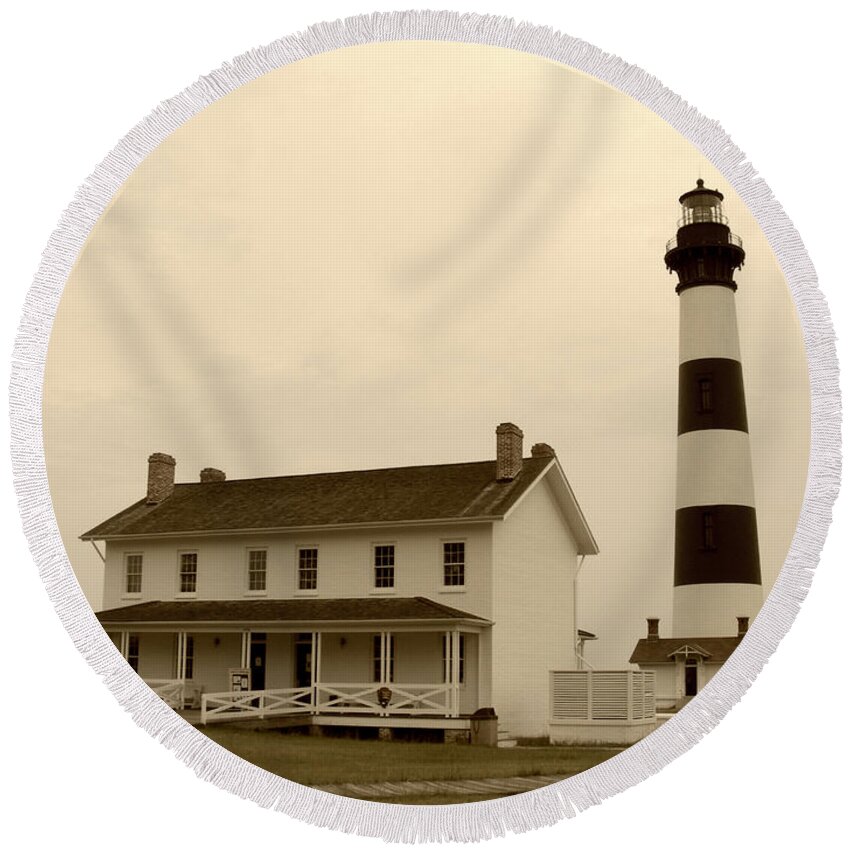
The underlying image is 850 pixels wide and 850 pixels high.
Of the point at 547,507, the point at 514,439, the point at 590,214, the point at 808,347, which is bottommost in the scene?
the point at 547,507

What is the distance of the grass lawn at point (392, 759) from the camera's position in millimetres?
4051

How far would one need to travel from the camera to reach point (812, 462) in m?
4.48

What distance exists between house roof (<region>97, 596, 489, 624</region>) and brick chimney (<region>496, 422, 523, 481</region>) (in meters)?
0.53

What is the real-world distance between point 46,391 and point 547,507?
6.79 ft

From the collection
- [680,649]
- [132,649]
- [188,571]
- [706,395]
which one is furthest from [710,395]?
[132,649]

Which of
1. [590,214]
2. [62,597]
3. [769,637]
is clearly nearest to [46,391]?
[62,597]

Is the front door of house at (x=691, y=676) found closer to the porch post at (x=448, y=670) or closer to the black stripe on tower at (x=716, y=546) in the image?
the black stripe on tower at (x=716, y=546)

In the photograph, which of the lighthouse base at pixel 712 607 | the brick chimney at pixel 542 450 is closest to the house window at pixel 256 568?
the brick chimney at pixel 542 450

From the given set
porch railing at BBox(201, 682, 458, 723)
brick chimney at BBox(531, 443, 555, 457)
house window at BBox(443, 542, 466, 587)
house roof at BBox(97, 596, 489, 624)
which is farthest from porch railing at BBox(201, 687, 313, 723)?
brick chimney at BBox(531, 443, 555, 457)

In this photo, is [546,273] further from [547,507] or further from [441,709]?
[441,709]

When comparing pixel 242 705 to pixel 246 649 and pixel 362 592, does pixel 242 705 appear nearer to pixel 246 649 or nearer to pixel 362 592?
pixel 246 649

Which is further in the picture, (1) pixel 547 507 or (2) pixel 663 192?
(2) pixel 663 192

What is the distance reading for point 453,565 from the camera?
13.2ft

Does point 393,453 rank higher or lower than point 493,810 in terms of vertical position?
higher
